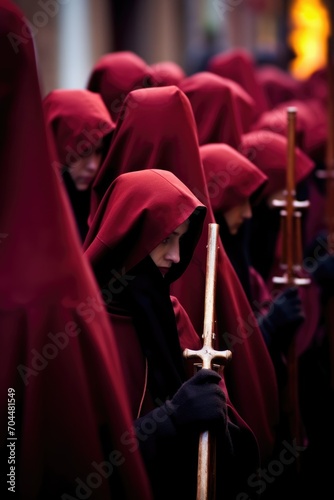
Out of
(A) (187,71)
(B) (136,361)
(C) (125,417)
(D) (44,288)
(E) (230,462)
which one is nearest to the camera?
(D) (44,288)

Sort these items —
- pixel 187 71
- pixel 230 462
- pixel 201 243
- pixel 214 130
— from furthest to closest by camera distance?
pixel 187 71 < pixel 214 130 < pixel 201 243 < pixel 230 462

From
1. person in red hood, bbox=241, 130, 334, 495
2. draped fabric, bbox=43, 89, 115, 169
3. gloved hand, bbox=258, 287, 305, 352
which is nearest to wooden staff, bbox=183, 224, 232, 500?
gloved hand, bbox=258, 287, 305, 352

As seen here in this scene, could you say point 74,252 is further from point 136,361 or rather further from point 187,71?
point 187,71

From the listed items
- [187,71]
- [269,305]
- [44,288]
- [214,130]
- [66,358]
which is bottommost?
[187,71]

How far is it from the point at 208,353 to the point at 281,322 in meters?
1.87

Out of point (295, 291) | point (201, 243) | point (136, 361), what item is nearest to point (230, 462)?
point (136, 361)

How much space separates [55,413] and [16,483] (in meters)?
0.21

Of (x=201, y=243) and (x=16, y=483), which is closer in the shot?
(x=16, y=483)

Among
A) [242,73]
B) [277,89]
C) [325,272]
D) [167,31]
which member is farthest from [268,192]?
[167,31]

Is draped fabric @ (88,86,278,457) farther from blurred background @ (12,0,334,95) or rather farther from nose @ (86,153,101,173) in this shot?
blurred background @ (12,0,334,95)

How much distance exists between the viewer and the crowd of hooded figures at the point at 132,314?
283 centimetres

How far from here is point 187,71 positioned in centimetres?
2505

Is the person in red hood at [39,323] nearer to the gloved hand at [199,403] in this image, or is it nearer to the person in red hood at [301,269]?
the gloved hand at [199,403]

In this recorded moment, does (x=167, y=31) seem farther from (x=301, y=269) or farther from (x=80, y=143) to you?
(x=80, y=143)
